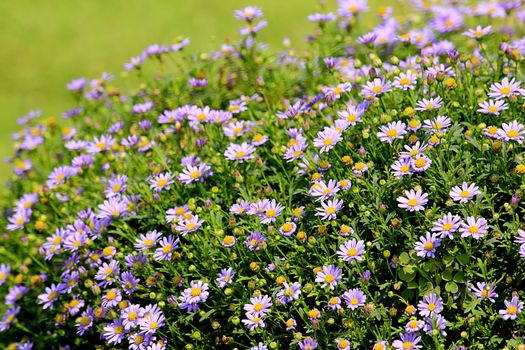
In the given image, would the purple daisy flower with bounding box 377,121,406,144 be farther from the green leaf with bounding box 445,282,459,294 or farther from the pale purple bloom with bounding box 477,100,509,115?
the green leaf with bounding box 445,282,459,294

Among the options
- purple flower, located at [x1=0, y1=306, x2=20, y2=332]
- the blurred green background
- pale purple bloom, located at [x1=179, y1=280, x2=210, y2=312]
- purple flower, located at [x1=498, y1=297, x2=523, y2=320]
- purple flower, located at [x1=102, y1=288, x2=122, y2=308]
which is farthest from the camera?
the blurred green background

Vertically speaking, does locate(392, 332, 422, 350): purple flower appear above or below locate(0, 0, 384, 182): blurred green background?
below

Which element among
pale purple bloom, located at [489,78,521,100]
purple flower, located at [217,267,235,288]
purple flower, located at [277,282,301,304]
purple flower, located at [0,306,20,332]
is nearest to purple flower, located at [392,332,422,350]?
purple flower, located at [277,282,301,304]

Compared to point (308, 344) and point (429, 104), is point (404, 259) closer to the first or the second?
point (308, 344)

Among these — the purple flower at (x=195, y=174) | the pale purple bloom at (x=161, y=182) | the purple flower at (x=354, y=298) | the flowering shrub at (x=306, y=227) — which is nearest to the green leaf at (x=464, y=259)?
the flowering shrub at (x=306, y=227)

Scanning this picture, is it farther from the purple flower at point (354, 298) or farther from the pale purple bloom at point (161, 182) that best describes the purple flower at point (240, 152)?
the purple flower at point (354, 298)

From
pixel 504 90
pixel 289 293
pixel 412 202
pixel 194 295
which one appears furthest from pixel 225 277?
pixel 504 90

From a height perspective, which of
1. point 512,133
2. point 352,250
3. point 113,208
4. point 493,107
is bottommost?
point 352,250

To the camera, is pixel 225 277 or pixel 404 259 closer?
pixel 404 259
